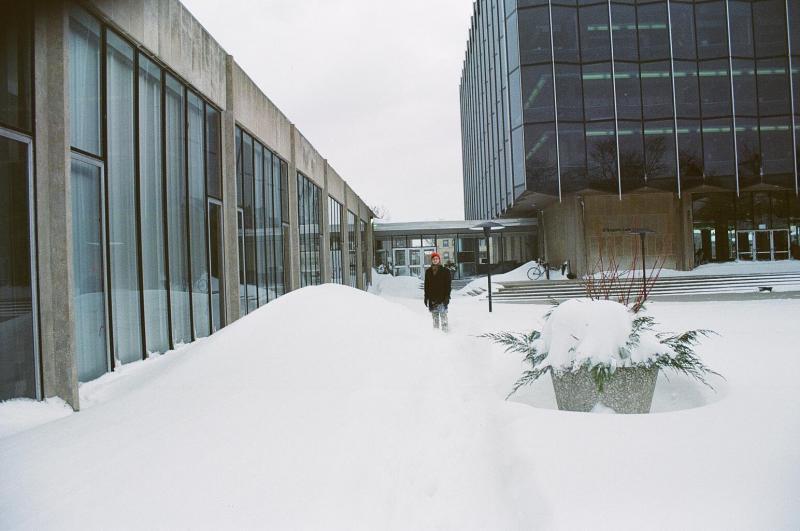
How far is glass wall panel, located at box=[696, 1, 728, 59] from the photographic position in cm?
2992

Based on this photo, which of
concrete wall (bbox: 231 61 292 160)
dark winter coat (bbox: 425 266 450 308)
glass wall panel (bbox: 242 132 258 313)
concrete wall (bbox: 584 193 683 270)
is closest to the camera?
dark winter coat (bbox: 425 266 450 308)

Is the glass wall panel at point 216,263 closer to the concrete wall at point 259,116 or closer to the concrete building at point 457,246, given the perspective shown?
the concrete wall at point 259,116

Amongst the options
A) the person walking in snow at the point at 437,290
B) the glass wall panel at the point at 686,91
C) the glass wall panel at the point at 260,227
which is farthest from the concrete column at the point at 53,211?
the glass wall panel at the point at 686,91

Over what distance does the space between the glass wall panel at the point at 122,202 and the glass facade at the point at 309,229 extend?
10.6 meters

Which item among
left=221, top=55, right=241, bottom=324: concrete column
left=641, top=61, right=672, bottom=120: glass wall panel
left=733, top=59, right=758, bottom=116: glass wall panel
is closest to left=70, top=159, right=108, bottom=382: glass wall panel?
left=221, top=55, right=241, bottom=324: concrete column

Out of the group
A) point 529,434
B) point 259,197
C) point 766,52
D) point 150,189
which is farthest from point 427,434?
point 766,52

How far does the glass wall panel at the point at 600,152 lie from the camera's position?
1159 inches

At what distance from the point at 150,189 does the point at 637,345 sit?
732 cm

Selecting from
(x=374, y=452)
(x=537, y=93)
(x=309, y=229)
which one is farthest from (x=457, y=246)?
(x=374, y=452)

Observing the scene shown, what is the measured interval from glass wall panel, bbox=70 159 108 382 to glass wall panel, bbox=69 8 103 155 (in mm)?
340

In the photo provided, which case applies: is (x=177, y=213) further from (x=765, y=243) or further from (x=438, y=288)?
(x=765, y=243)

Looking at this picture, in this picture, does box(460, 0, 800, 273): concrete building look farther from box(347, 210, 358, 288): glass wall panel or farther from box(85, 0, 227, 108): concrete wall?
box(85, 0, 227, 108): concrete wall

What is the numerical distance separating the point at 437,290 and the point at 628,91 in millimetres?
23249

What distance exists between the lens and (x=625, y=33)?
29.7 meters
